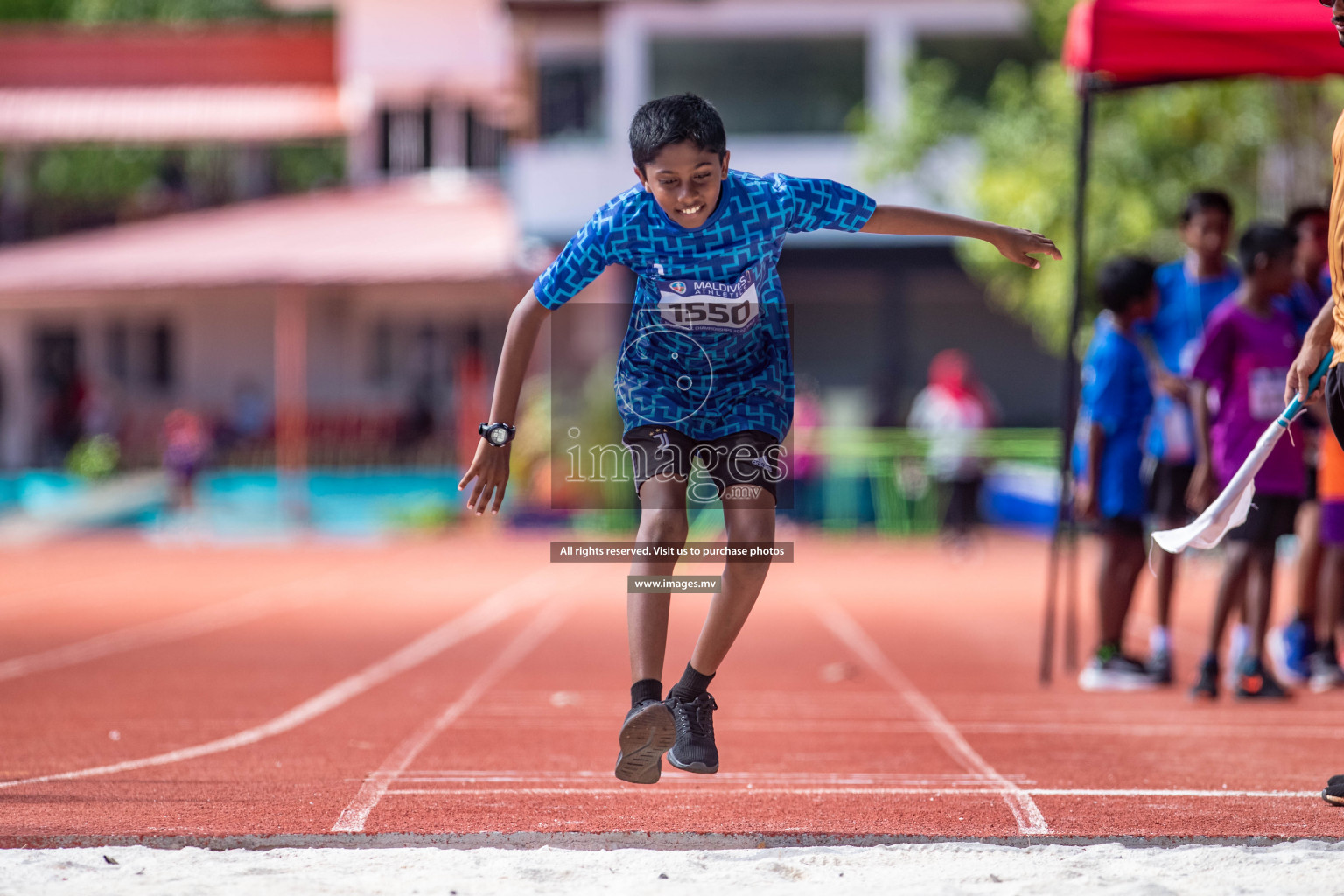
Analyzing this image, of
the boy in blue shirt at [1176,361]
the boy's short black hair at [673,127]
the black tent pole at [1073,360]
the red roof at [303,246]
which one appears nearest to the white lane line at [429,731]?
the boy's short black hair at [673,127]

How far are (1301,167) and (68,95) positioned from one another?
22072mm

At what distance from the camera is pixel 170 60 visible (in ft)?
94.8

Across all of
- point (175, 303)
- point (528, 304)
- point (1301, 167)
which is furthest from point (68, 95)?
point (528, 304)

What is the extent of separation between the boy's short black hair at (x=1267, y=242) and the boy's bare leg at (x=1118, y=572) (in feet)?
4.88

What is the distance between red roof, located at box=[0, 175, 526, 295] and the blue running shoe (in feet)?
50.1

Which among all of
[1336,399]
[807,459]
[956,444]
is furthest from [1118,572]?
[807,459]

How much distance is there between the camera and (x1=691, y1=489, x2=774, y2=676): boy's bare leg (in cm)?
448

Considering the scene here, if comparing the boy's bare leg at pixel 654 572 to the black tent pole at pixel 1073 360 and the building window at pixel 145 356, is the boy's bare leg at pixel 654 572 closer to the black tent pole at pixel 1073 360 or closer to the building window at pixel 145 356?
the black tent pole at pixel 1073 360

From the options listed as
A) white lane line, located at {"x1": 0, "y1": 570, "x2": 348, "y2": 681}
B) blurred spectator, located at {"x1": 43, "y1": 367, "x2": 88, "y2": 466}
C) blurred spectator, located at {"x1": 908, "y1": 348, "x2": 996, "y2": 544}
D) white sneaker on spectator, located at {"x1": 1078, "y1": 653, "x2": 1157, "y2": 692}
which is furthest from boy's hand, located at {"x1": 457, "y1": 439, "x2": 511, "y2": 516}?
blurred spectator, located at {"x1": 43, "y1": 367, "x2": 88, "y2": 466}

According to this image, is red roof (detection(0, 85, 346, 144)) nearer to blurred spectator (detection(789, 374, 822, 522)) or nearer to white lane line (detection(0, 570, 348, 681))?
blurred spectator (detection(789, 374, 822, 522))

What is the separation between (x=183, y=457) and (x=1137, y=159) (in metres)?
12.8

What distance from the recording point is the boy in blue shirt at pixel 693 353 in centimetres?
427

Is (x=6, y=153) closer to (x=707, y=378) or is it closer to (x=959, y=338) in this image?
(x=959, y=338)

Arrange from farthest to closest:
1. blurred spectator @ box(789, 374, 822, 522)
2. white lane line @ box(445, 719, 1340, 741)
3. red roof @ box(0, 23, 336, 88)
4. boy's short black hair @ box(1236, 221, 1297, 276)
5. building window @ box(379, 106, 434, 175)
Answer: red roof @ box(0, 23, 336, 88), building window @ box(379, 106, 434, 175), blurred spectator @ box(789, 374, 822, 522), boy's short black hair @ box(1236, 221, 1297, 276), white lane line @ box(445, 719, 1340, 741)
